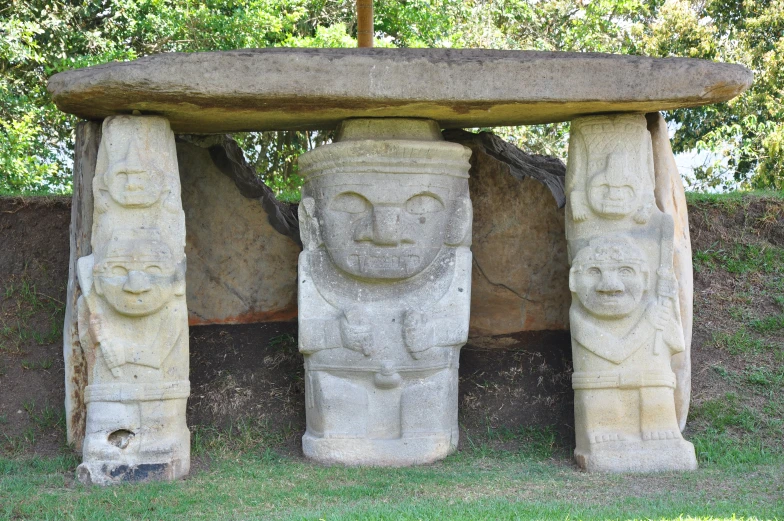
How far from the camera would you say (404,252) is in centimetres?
546

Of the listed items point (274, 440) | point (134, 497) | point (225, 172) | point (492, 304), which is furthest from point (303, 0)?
point (134, 497)

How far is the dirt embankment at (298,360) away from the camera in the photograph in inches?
236

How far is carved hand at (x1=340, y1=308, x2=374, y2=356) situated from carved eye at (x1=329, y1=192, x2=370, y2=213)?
0.59 metres

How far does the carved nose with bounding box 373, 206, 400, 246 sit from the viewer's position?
538 cm

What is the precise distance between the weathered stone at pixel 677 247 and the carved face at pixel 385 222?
49.7 inches

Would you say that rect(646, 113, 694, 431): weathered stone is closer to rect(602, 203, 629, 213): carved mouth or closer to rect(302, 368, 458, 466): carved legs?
rect(602, 203, 629, 213): carved mouth

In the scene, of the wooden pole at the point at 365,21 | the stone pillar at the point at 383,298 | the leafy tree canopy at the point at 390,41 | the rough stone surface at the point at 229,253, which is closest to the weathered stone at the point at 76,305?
the rough stone surface at the point at 229,253

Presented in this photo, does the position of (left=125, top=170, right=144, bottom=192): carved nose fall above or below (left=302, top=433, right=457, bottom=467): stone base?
above

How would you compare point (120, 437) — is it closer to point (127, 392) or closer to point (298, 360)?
point (127, 392)

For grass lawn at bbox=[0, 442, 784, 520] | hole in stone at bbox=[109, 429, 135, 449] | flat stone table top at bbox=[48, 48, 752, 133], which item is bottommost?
grass lawn at bbox=[0, 442, 784, 520]

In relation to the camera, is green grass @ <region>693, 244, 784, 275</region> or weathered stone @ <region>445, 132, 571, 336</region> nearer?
weathered stone @ <region>445, 132, 571, 336</region>

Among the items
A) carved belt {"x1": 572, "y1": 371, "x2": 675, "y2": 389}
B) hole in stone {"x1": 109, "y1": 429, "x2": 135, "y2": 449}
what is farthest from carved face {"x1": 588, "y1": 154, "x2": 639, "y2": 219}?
hole in stone {"x1": 109, "y1": 429, "x2": 135, "y2": 449}

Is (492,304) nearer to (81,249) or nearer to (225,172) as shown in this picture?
(225,172)

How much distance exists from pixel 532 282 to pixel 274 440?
2.02m
